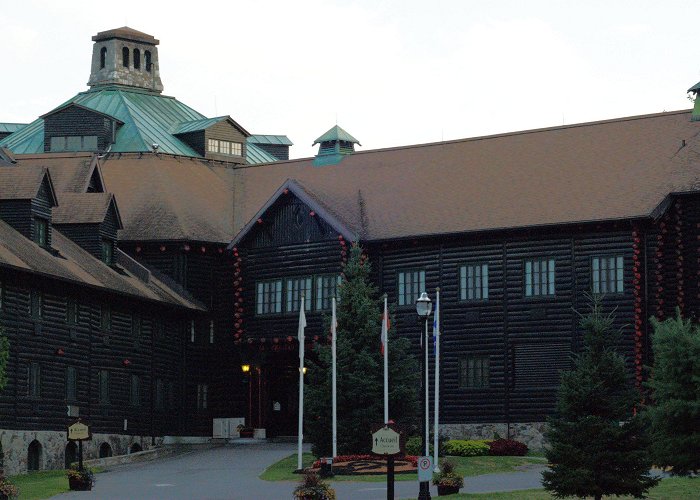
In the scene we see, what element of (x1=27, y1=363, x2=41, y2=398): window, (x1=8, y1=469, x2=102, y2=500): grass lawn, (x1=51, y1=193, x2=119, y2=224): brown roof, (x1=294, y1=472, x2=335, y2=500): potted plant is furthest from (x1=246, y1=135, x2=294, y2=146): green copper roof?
(x1=294, y1=472, x2=335, y2=500): potted plant

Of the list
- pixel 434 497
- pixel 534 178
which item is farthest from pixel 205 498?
pixel 534 178

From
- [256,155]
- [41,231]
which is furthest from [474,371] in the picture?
[256,155]

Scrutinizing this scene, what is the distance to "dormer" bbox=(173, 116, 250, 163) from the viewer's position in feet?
255

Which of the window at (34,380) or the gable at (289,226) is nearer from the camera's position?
the window at (34,380)

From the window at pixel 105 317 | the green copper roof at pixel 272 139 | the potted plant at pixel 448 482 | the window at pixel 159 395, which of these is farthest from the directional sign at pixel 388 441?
the green copper roof at pixel 272 139

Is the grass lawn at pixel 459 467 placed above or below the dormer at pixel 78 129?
below

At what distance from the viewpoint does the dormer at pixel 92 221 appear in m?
64.9

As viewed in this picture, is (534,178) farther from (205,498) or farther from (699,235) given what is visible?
(205,498)

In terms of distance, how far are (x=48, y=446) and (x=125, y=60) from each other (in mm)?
32772

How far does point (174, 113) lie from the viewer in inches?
3201

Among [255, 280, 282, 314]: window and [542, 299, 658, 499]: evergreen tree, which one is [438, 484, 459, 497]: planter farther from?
[255, 280, 282, 314]: window

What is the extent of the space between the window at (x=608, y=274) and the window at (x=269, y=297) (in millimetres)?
13754

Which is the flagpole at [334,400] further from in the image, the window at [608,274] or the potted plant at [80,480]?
the window at [608,274]

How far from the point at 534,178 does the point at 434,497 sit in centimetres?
2424
